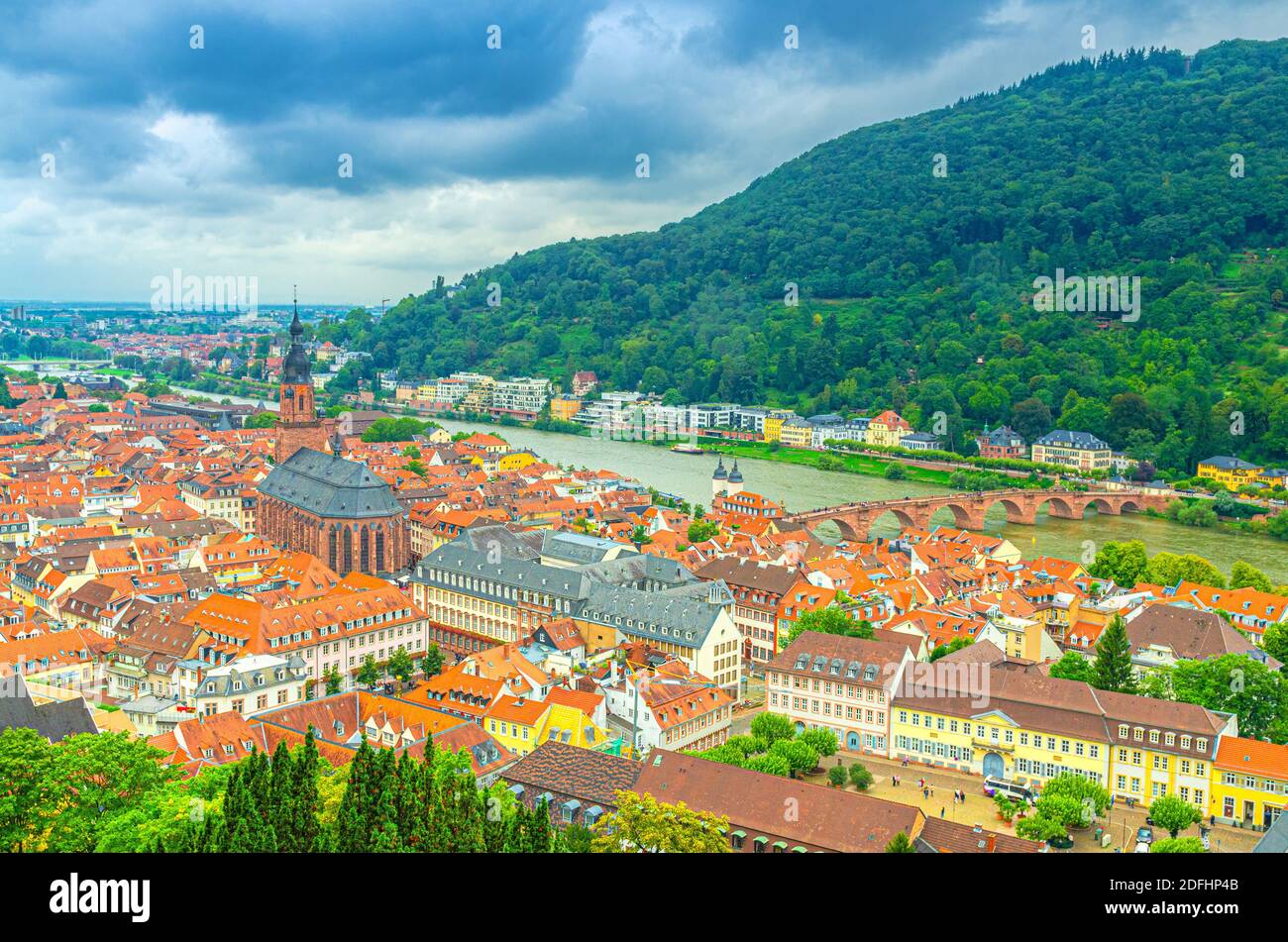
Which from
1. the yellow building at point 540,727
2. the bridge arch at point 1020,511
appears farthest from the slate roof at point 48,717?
the bridge arch at point 1020,511

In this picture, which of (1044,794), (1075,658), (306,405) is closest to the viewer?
(1044,794)

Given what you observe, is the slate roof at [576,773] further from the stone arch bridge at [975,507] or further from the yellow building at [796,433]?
the yellow building at [796,433]

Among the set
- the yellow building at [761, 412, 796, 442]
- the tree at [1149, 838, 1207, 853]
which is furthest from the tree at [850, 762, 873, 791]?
the yellow building at [761, 412, 796, 442]

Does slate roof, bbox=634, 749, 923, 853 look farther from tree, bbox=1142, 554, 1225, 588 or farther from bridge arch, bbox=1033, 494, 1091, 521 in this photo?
bridge arch, bbox=1033, 494, 1091, 521

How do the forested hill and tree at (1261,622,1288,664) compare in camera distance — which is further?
the forested hill

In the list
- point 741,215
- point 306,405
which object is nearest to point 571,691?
point 306,405
